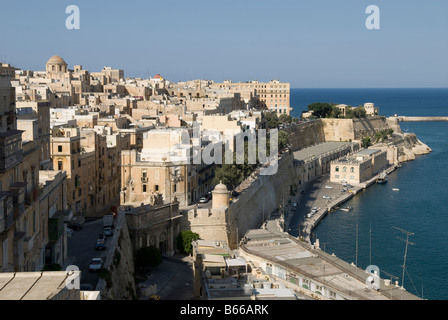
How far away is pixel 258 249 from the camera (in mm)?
18875

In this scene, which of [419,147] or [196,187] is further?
[419,147]

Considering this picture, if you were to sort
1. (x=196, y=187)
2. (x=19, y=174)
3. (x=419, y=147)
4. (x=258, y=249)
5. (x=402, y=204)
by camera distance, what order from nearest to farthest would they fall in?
(x=19, y=174)
(x=258, y=249)
(x=196, y=187)
(x=402, y=204)
(x=419, y=147)

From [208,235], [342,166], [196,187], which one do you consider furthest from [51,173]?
[342,166]

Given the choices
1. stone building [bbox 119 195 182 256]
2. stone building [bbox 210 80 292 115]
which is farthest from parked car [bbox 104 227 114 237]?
stone building [bbox 210 80 292 115]

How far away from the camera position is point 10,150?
36.3ft

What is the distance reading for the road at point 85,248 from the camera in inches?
510

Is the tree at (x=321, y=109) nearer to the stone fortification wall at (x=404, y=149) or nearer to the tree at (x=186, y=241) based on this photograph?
the stone fortification wall at (x=404, y=149)

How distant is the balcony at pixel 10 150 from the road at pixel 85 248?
2.70 m

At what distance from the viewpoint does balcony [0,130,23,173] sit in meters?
10.7

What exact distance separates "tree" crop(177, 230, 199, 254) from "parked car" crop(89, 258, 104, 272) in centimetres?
608

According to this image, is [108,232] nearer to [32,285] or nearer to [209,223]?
[209,223]

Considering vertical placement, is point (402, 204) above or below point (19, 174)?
below
